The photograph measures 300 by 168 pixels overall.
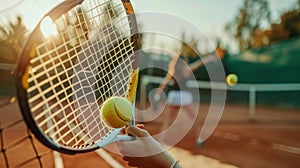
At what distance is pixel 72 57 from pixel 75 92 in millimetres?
101

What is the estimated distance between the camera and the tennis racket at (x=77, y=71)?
730 mm

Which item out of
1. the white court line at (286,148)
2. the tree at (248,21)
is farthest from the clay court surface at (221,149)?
the tree at (248,21)

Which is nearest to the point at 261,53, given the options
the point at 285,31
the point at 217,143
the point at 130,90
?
the point at 285,31

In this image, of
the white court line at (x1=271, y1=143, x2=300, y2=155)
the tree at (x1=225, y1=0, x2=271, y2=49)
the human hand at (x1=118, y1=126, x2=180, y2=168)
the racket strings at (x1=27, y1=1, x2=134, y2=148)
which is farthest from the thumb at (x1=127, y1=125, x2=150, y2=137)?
the tree at (x1=225, y1=0, x2=271, y2=49)

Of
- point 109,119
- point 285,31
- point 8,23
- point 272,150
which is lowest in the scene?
point 272,150

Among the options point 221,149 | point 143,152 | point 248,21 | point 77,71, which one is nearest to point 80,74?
point 77,71

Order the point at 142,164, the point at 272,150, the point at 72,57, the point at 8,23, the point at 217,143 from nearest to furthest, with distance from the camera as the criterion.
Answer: the point at 142,164, the point at 72,57, the point at 8,23, the point at 272,150, the point at 217,143

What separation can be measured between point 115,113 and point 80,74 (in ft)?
0.71

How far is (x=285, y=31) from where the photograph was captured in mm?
13031

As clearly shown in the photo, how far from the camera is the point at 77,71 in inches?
40.6

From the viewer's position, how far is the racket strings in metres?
0.81

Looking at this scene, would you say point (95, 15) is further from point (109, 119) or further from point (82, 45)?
point (109, 119)

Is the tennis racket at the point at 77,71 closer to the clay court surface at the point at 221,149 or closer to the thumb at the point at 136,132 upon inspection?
the thumb at the point at 136,132

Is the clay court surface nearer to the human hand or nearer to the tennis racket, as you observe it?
the tennis racket
